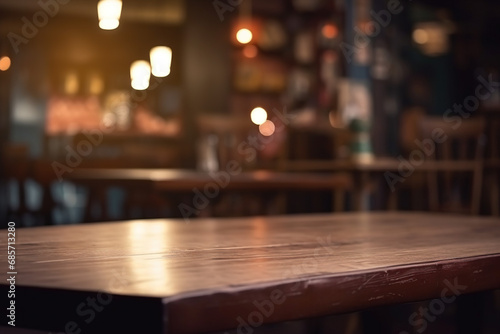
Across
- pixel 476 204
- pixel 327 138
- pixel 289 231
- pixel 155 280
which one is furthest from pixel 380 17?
pixel 155 280

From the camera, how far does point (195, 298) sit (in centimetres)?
62

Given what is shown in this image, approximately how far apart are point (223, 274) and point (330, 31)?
8602mm

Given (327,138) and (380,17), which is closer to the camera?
(327,138)

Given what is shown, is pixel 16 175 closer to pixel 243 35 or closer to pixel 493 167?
pixel 243 35

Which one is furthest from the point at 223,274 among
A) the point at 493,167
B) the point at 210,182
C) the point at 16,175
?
the point at 16,175

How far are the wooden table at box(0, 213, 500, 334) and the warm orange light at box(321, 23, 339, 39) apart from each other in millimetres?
7952

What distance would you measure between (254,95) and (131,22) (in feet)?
7.57

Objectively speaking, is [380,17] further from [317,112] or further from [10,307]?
[10,307]

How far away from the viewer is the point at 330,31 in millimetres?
9023

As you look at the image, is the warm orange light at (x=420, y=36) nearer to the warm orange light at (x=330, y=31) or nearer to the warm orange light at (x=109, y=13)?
the warm orange light at (x=330, y=31)

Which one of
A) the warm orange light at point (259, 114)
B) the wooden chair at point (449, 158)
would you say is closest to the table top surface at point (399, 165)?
the wooden chair at point (449, 158)

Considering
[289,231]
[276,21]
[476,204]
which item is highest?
[276,21]

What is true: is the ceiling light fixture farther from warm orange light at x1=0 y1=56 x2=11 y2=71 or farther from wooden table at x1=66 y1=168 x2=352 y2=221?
warm orange light at x1=0 y1=56 x2=11 y2=71

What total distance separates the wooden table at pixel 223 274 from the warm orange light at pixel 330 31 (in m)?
7.95
